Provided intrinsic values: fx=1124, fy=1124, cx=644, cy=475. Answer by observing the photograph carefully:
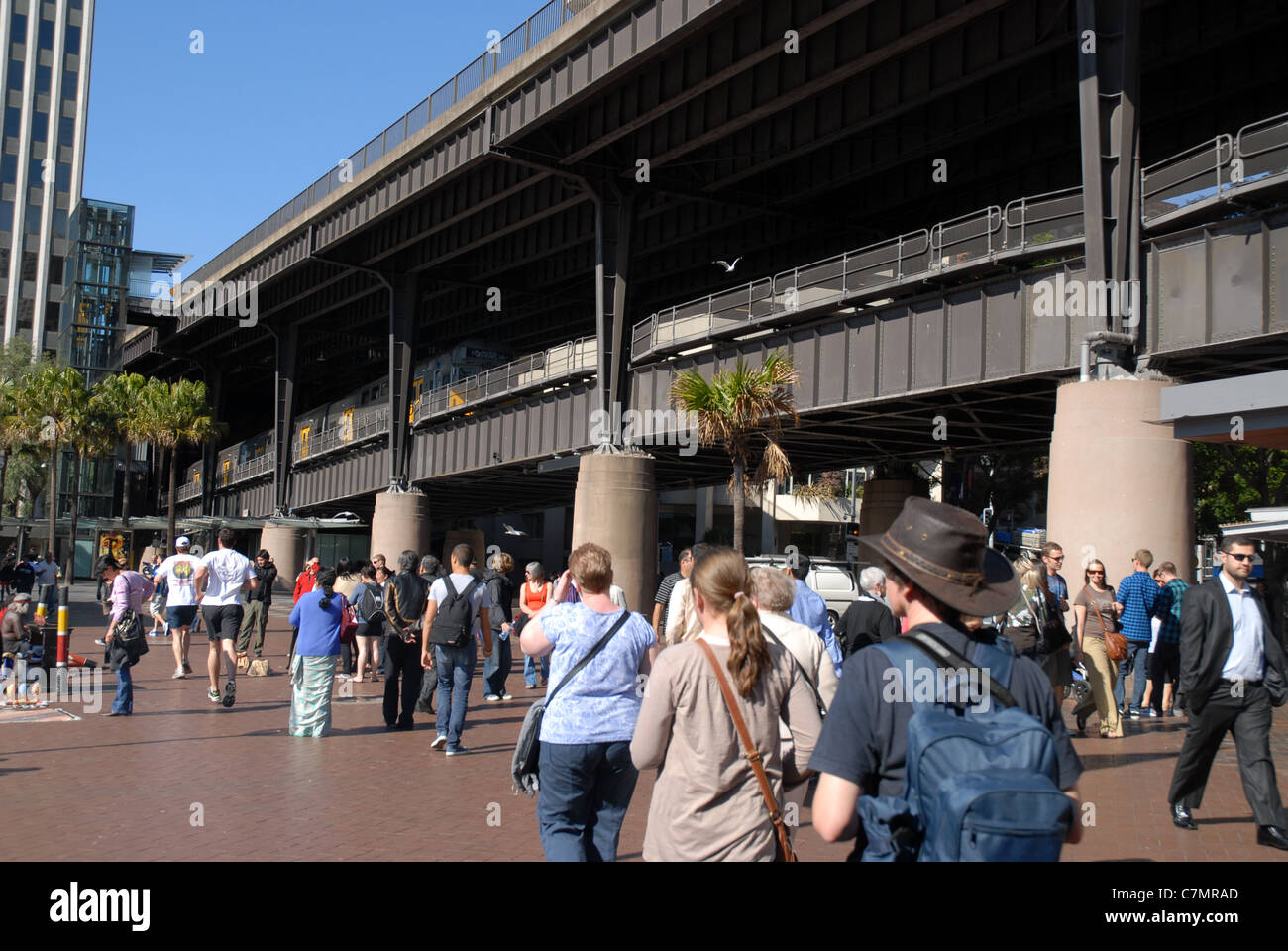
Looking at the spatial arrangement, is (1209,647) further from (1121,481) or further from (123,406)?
(123,406)

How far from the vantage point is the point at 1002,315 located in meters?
A: 20.9

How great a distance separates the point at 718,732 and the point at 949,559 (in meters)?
1.33

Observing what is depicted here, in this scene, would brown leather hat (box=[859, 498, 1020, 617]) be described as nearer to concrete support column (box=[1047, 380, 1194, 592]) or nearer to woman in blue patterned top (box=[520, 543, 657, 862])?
woman in blue patterned top (box=[520, 543, 657, 862])

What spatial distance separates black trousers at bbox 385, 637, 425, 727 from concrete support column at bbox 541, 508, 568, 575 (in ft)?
191

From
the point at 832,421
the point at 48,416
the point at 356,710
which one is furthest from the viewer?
the point at 48,416

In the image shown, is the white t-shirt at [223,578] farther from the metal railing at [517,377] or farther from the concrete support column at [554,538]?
the concrete support column at [554,538]

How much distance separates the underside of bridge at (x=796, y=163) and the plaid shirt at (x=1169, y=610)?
5129mm

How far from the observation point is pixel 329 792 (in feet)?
28.5

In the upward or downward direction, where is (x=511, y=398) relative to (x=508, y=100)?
downward

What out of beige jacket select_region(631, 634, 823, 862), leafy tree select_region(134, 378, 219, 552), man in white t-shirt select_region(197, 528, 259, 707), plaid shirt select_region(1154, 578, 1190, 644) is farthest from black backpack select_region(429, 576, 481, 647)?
leafy tree select_region(134, 378, 219, 552)

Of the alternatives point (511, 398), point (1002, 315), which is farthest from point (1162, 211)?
point (511, 398)

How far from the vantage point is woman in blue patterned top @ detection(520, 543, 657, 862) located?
527cm
